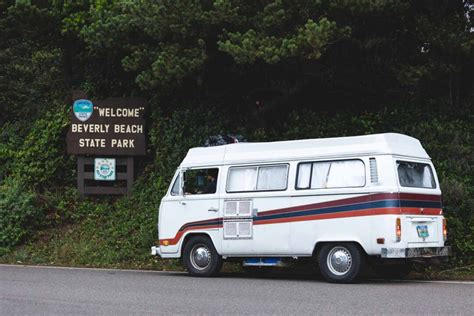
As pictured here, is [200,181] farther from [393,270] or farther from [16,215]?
[16,215]

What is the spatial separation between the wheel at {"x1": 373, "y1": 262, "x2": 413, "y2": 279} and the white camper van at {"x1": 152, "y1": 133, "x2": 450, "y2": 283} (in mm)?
42

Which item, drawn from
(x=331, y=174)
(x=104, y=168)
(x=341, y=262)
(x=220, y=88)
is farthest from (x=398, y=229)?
(x=104, y=168)

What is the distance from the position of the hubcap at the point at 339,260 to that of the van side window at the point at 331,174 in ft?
3.76

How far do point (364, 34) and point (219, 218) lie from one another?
707cm

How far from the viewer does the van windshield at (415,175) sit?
13828 millimetres

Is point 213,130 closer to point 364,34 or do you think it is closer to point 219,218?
point 364,34

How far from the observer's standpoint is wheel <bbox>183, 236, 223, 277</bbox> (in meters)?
15.5

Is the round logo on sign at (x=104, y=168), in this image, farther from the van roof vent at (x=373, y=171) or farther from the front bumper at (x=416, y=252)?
the front bumper at (x=416, y=252)

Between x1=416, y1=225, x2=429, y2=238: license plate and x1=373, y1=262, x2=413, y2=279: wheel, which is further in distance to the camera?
x1=373, y1=262, x2=413, y2=279: wheel

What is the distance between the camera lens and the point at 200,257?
1578 centimetres

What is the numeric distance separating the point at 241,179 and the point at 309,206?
5.58 feet

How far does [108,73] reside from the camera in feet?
78.2

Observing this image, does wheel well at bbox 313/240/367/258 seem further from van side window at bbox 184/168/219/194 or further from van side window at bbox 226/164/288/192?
van side window at bbox 184/168/219/194

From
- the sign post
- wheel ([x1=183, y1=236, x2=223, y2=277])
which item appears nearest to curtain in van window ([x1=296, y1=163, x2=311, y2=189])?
wheel ([x1=183, y1=236, x2=223, y2=277])
